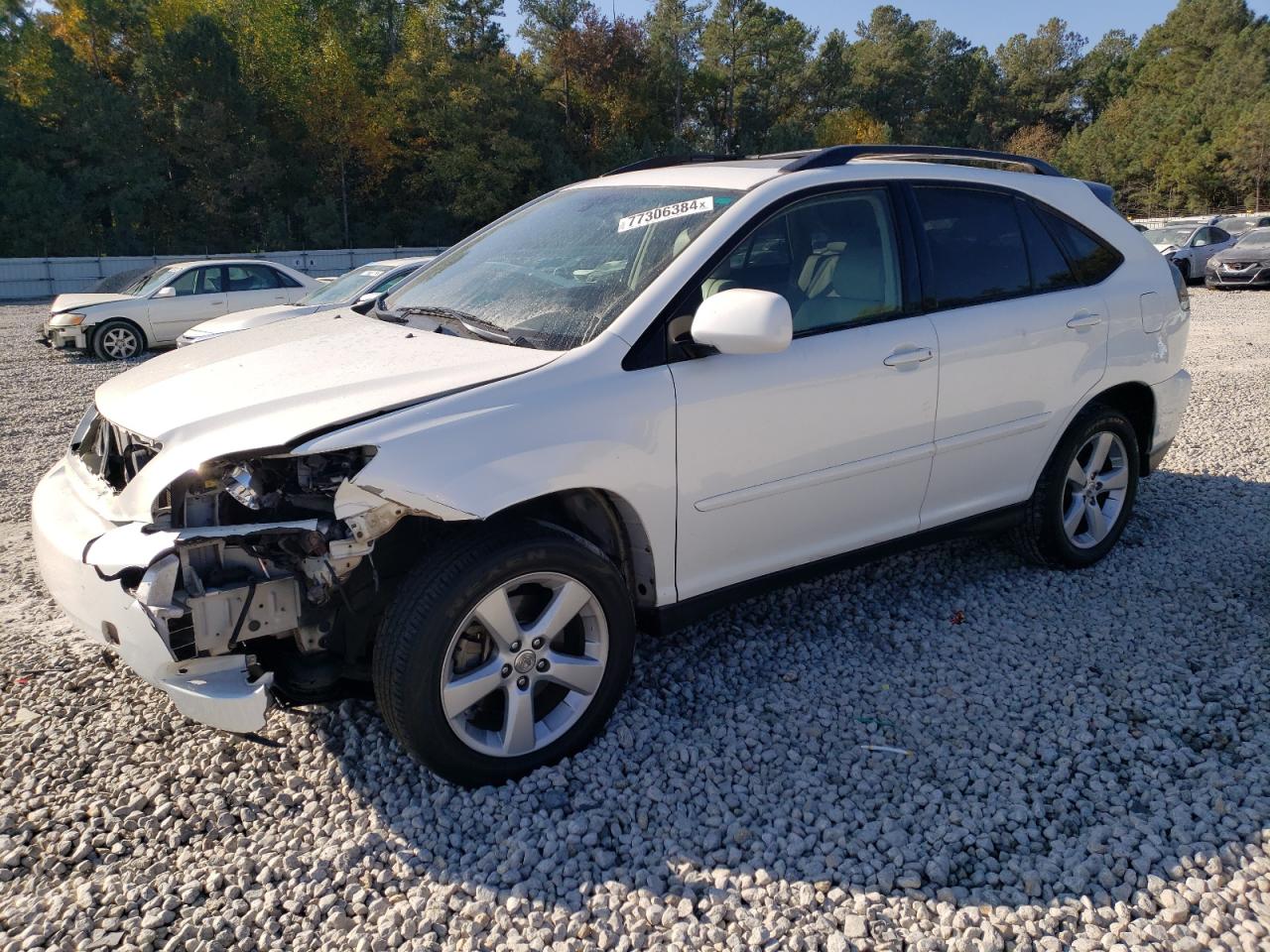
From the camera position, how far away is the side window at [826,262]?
11.3ft

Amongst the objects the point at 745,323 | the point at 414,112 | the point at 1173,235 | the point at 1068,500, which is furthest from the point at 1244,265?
the point at 414,112

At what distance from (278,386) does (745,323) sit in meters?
1.48

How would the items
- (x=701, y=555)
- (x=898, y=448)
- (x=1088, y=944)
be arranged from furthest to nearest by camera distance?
1. (x=898, y=448)
2. (x=701, y=555)
3. (x=1088, y=944)

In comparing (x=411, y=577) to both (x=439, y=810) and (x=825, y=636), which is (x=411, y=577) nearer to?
(x=439, y=810)

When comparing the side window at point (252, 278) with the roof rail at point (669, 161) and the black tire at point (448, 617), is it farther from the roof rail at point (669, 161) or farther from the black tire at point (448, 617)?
the black tire at point (448, 617)

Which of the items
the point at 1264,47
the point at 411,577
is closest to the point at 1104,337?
the point at 411,577

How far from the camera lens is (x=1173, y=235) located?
22641mm

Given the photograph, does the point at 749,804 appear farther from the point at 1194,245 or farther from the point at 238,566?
the point at 1194,245

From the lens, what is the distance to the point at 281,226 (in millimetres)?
43219

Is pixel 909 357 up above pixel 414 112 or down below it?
below

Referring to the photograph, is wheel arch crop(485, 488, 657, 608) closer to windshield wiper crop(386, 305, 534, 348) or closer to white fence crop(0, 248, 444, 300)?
windshield wiper crop(386, 305, 534, 348)

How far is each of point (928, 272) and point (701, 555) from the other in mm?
1538

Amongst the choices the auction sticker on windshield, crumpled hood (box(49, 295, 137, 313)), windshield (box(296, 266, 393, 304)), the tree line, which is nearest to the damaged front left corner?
the auction sticker on windshield

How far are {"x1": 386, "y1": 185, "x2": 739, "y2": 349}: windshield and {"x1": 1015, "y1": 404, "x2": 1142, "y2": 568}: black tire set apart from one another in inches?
82.5
